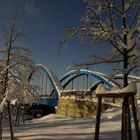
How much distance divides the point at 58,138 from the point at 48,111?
77076mm

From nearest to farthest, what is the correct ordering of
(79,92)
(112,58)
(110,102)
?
1. (112,58)
2. (110,102)
3. (79,92)

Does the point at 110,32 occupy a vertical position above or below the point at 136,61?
above

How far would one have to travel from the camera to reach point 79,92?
5172cm

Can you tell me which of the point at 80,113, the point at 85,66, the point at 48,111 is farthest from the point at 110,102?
the point at 48,111

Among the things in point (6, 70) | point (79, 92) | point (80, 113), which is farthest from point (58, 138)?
point (79, 92)

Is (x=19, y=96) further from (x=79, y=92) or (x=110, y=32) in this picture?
(x=79, y=92)

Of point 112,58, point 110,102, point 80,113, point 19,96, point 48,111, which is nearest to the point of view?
point 112,58

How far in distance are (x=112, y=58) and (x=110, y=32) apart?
965mm

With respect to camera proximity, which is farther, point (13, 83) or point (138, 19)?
point (13, 83)

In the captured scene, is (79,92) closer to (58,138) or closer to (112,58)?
(58,138)

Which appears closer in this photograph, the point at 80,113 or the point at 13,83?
the point at 13,83

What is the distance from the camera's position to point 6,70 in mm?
20641

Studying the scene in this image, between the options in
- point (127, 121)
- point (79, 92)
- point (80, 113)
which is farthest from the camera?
point (79, 92)

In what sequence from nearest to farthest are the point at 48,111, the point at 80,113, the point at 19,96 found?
the point at 19,96 → the point at 80,113 → the point at 48,111
